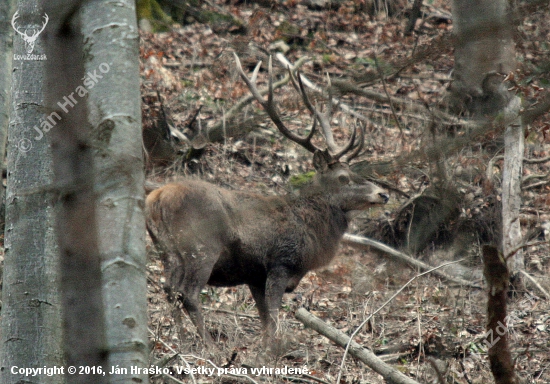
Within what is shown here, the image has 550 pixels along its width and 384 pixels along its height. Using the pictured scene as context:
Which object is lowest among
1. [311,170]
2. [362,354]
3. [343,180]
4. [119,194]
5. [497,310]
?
[497,310]

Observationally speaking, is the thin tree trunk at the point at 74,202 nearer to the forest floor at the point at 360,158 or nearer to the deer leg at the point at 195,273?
the forest floor at the point at 360,158

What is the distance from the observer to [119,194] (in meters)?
2.25

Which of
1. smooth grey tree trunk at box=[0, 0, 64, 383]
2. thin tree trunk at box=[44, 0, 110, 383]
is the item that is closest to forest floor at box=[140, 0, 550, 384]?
thin tree trunk at box=[44, 0, 110, 383]

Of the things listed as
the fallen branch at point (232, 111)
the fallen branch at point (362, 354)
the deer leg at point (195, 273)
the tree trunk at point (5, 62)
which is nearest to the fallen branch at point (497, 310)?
the fallen branch at point (362, 354)

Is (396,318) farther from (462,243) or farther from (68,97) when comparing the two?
(68,97)

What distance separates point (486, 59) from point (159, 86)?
31.9ft

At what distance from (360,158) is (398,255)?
2424 millimetres

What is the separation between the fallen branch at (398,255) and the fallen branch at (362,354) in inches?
83.1

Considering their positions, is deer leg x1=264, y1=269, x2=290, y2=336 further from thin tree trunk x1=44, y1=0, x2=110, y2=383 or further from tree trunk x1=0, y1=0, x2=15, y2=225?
thin tree trunk x1=44, y1=0, x2=110, y2=383

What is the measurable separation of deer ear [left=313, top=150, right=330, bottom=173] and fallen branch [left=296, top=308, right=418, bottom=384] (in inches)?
115

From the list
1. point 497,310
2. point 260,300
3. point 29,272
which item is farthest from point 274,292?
point 497,310

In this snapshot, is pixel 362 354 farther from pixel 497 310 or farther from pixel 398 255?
pixel 398 255

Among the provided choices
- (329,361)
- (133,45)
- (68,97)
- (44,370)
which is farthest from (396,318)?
(68,97)

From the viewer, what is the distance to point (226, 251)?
7332 mm
